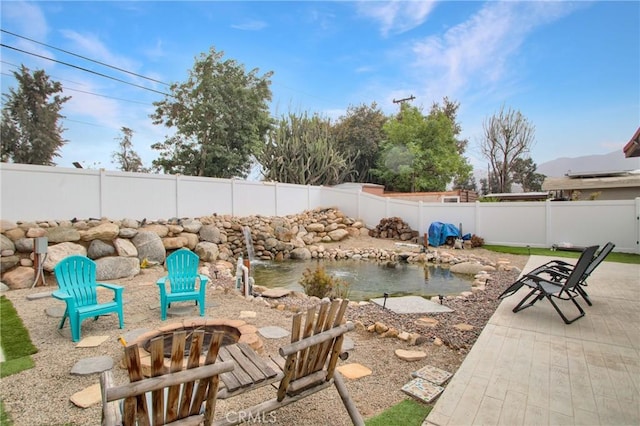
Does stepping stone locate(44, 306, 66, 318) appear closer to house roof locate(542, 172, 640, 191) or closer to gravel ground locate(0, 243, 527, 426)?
gravel ground locate(0, 243, 527, 426)

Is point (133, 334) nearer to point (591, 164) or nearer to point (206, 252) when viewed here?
point (206, 252)

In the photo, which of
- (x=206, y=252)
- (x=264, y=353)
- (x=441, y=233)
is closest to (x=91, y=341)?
(x=264, y=353)

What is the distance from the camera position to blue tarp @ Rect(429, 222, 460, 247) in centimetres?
1144

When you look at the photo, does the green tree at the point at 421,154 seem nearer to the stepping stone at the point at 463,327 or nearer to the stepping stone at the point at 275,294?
the stepping stone at the point at 275,294

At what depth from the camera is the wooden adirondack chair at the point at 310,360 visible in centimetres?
177

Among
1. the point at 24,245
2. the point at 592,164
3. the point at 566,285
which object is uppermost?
the point at 592,164

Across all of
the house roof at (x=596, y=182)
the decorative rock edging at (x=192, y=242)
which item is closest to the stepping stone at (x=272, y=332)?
the decorative rock edging at (x=192, y=242)

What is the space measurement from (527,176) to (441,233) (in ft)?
67.5

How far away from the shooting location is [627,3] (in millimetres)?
6355

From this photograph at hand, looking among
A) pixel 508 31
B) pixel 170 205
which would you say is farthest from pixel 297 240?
pixel 508 31

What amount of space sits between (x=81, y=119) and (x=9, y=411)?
18177 mm

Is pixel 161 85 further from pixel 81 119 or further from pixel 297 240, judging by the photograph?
pixel 297 240

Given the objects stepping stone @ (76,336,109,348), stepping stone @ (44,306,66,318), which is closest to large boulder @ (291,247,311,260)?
stepping stone @ (44,306,66,318)

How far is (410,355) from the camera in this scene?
10.3 feet
